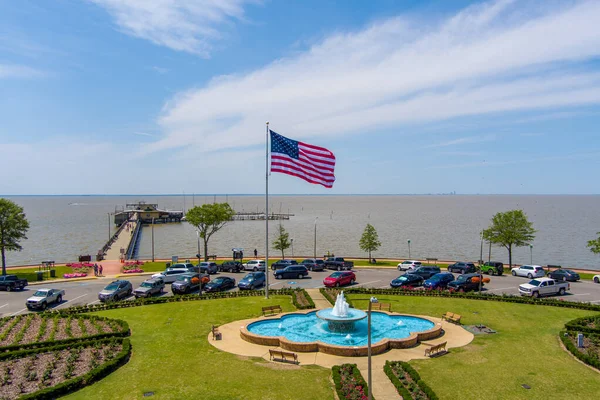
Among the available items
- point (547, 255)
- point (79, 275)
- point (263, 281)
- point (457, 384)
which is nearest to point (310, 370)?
point (457, 384)

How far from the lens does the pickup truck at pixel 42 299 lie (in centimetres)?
3325

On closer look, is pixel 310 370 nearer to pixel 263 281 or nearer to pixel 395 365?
pixel 395 365

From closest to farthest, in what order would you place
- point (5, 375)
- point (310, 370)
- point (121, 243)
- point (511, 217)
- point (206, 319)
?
point (5, 375) < point (310, 370) < point (206, 319) < point (511, 217) < point (121, 243)

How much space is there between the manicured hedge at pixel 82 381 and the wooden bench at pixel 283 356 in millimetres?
7287

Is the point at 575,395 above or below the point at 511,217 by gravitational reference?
below

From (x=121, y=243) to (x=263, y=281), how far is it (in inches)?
2075

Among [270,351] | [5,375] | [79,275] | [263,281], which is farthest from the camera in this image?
[79,275]

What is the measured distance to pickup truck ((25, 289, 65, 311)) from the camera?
3325 cm

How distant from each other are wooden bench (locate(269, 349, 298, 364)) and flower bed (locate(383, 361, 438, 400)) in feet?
14.4

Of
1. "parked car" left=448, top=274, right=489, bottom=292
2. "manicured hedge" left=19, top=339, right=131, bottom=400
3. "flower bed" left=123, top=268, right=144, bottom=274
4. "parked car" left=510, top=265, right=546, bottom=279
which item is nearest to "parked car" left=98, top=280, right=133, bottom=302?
"flower bed" left=123, top=268, right=144, bottom=274

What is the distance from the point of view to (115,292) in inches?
1448

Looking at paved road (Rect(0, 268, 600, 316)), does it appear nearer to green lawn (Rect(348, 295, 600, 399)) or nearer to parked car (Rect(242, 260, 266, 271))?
parked car (Rect(242, 260, 266, 271))

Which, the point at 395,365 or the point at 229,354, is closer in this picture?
the point at 395,365

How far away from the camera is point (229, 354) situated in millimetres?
23000
